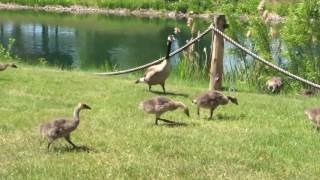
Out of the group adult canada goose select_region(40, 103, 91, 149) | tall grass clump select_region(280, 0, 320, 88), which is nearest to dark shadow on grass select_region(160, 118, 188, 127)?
adult canada goose select_region(40, 103, 91, 149)

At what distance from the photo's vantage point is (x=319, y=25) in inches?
769

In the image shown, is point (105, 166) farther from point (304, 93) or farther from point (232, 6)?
point (232, 6)

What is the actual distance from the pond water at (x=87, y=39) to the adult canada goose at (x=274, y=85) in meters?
9.28

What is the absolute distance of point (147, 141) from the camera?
9586 mm

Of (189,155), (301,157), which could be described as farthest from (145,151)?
(301,157)

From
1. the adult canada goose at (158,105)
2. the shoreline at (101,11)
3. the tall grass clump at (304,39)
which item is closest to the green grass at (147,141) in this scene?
the adult canada goose at (158,105)

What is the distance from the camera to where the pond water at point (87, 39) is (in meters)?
35.1

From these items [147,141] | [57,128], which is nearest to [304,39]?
[147,141]

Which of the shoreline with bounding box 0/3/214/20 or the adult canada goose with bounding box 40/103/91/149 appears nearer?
the adult canada goose with bounding box 40/103/91/149

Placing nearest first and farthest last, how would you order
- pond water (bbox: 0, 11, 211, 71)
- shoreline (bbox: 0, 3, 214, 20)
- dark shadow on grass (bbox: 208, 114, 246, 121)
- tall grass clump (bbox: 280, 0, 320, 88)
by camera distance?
dark shadow on grass (bbox: 208, 114, 246, 121) → tall grass clump (bbox: 280, 0, 320, 88) → pond water (bbox: 0, 11, 211, 71) → shoreline (bbox: 0, 3, 214, 20)

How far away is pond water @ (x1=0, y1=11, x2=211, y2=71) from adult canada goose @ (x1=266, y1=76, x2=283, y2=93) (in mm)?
9276

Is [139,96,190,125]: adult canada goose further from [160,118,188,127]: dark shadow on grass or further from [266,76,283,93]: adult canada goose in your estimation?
[266,76,283,93]: adult canada goose

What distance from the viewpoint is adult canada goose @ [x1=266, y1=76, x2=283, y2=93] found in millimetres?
18378

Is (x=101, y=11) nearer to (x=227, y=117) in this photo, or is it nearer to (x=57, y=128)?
(x=227, y=117)
